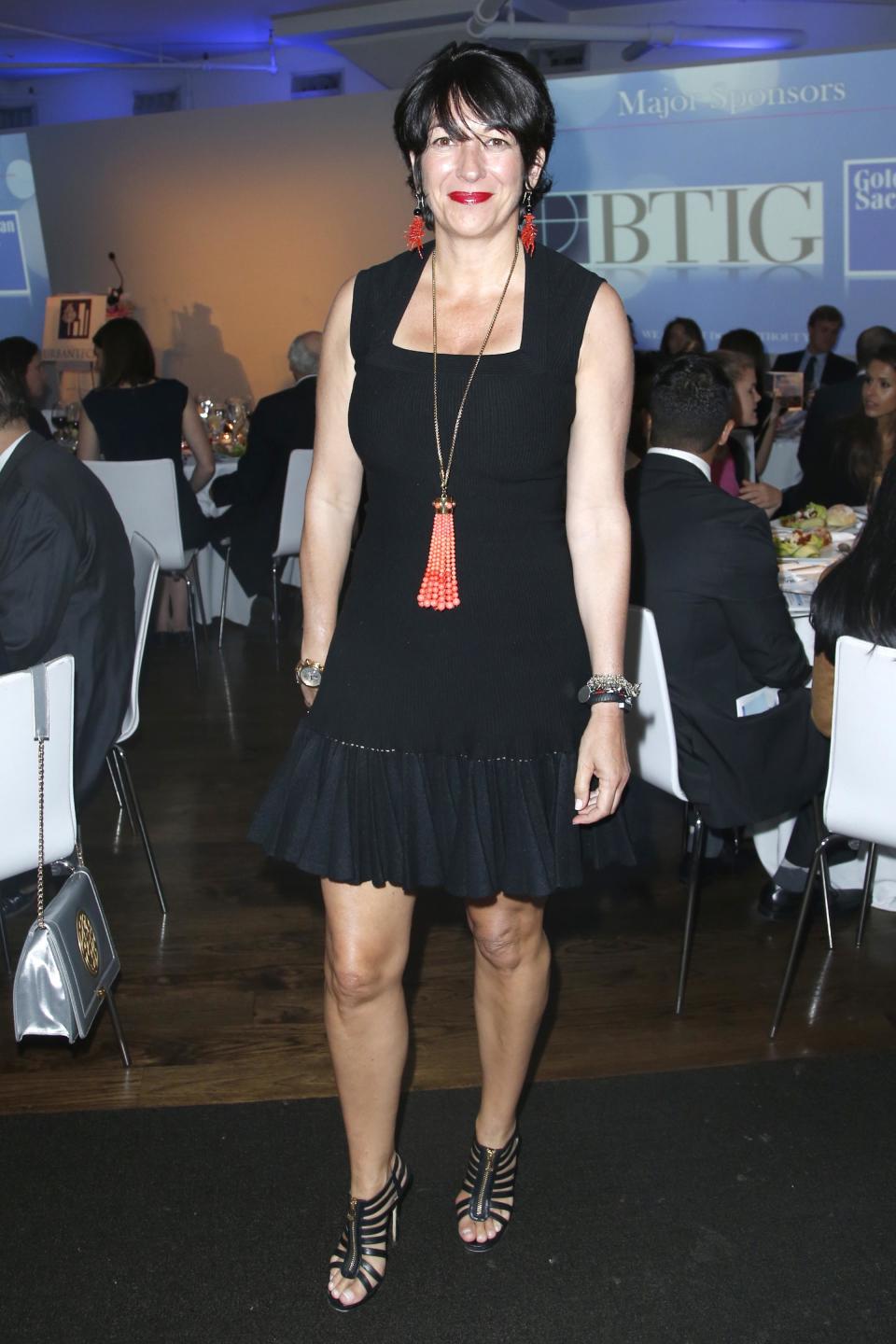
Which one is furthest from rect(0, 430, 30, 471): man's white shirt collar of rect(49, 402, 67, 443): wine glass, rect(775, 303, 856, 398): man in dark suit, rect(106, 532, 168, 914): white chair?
rect(775, 303, 856, 398): man in dark suit

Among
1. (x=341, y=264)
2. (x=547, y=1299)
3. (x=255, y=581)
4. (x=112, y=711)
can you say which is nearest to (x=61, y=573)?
(x=112, y=711)

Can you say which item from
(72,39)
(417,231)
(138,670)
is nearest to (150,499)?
(138,670)

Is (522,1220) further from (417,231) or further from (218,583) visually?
(218,583)

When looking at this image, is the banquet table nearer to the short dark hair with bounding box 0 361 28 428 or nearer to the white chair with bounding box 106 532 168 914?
the white chair with bounding box 106 532 168 914

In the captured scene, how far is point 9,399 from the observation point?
273 cm

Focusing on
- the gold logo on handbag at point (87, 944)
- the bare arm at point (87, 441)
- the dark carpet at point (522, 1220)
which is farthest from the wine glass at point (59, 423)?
the dark carpet at point (522, 1220)

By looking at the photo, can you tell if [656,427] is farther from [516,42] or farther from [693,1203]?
[516,42]

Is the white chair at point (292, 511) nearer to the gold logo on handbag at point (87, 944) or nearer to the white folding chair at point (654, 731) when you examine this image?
the white folding chair at point (654, 731)

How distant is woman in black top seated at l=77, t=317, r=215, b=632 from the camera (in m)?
5.30

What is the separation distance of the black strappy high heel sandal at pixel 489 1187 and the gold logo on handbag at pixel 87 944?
2.34 ft

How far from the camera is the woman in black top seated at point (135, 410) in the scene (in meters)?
5.30

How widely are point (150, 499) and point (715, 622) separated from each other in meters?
3.07

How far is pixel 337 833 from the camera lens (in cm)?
167

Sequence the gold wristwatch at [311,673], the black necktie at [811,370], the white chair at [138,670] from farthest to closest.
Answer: the black necktie at [811,370] < the white chair at [138,670] < the gold wristwatch at [311,673]
